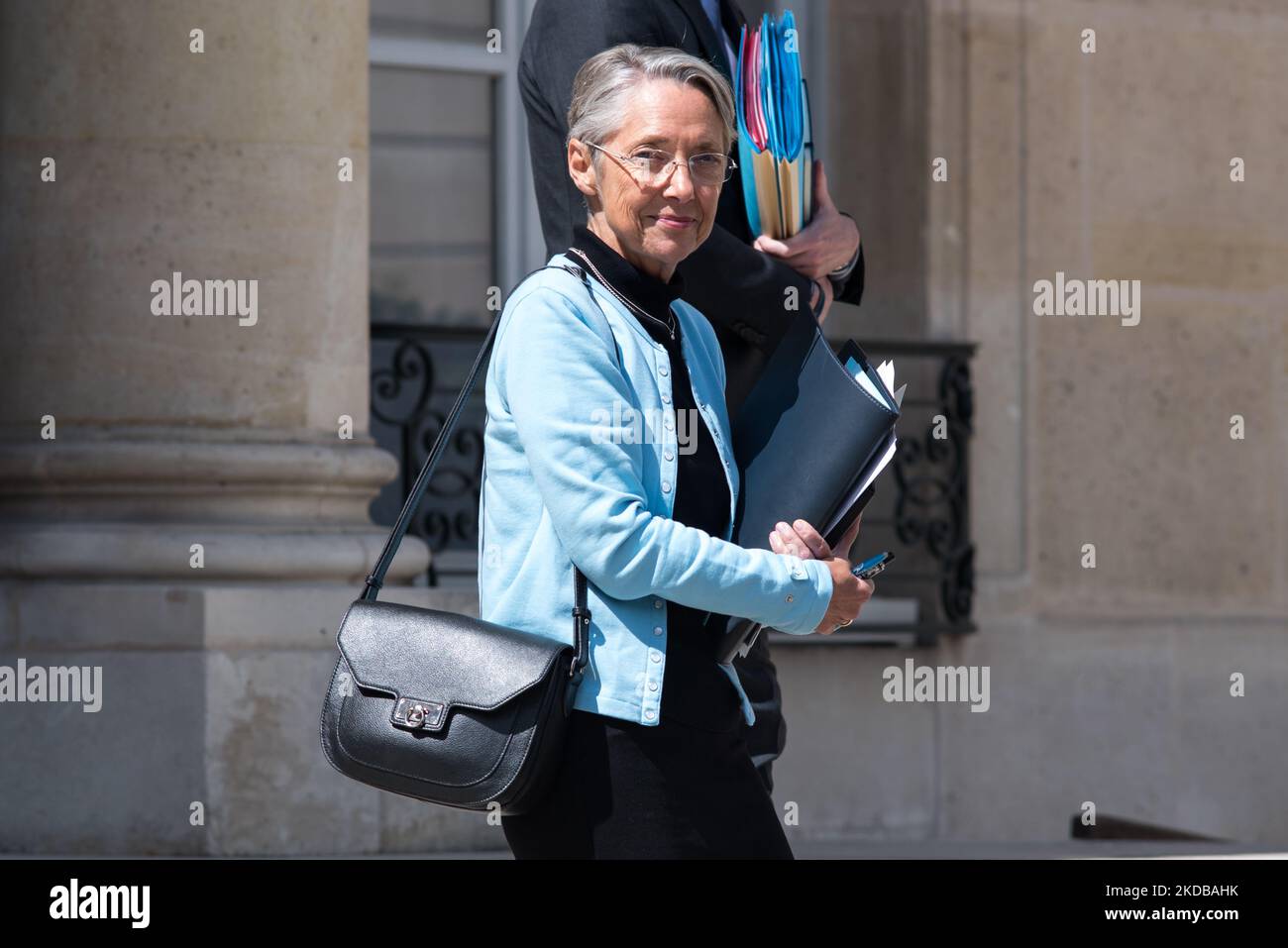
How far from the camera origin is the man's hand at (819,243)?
10.9 feet

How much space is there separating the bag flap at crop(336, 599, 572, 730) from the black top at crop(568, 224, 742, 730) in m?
0.17

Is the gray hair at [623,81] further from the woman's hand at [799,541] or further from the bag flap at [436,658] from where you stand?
the bag flap at [436,658]

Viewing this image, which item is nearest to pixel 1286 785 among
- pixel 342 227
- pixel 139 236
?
pixel 342 227

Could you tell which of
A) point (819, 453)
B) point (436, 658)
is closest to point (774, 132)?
point (819, 453)

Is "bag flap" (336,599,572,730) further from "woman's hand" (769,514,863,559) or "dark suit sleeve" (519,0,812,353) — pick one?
"dark suit sleeve" (519,0,812,353)

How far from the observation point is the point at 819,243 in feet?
11.1

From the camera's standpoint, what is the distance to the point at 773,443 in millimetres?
2768

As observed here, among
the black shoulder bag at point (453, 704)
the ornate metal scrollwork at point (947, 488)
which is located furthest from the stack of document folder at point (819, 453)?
the ornate metal scrollwork at point (947, 488)

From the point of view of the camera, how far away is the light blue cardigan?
2490 mm

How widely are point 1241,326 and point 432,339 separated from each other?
3415 millimetres

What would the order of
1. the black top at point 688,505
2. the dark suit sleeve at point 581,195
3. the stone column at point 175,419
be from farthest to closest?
1. the stone column at point 175,419
2. the dark suit sleeve at point 581,195
3. the black top at point 688,505

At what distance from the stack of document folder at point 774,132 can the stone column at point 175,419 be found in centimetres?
265

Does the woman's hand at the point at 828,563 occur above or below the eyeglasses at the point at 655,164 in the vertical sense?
below
